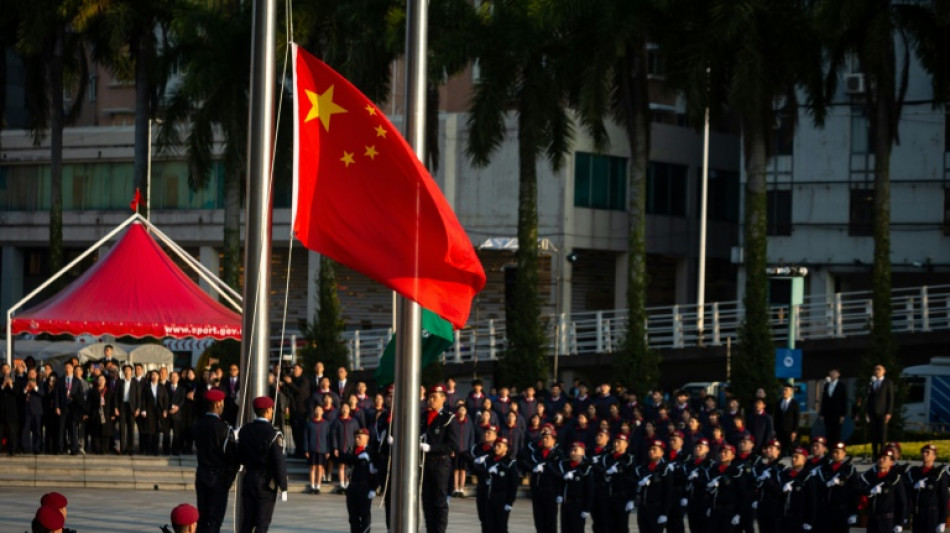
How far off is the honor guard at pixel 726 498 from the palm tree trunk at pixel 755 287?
12795 mm

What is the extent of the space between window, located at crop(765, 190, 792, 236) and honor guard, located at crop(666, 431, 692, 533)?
31.1 meters

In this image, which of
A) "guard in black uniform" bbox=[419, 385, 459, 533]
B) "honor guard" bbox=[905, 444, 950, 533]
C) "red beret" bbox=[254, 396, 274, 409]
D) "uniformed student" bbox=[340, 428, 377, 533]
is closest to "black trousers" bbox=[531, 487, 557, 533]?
"guard in black uniform" bbox=[419, 385, 459, 533]

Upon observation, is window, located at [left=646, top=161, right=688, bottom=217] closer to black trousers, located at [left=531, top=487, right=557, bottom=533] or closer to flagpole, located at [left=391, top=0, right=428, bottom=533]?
black trousers, located at [left=531, top=487, right=557, bottom=533]

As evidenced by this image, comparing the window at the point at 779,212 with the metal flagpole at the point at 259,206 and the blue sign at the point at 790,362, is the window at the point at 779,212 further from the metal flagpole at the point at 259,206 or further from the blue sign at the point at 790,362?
the metal flagpole at the point at 259,206

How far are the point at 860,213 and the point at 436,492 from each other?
32968mm

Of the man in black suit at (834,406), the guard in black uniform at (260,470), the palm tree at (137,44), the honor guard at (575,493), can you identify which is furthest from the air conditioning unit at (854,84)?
the guard in black uniform at (260,470)

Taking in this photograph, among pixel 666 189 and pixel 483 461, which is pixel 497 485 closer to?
pixel 483 461

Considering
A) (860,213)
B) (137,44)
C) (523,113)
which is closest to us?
(523,113)

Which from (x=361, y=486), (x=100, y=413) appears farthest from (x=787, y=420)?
(x=100, y=413)

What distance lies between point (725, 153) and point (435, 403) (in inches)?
1413

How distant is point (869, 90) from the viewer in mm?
35938

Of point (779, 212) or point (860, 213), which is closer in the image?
point (860, 213)

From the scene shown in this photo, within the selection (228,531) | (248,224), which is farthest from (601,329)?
(248,224)

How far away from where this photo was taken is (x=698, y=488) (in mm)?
23375
